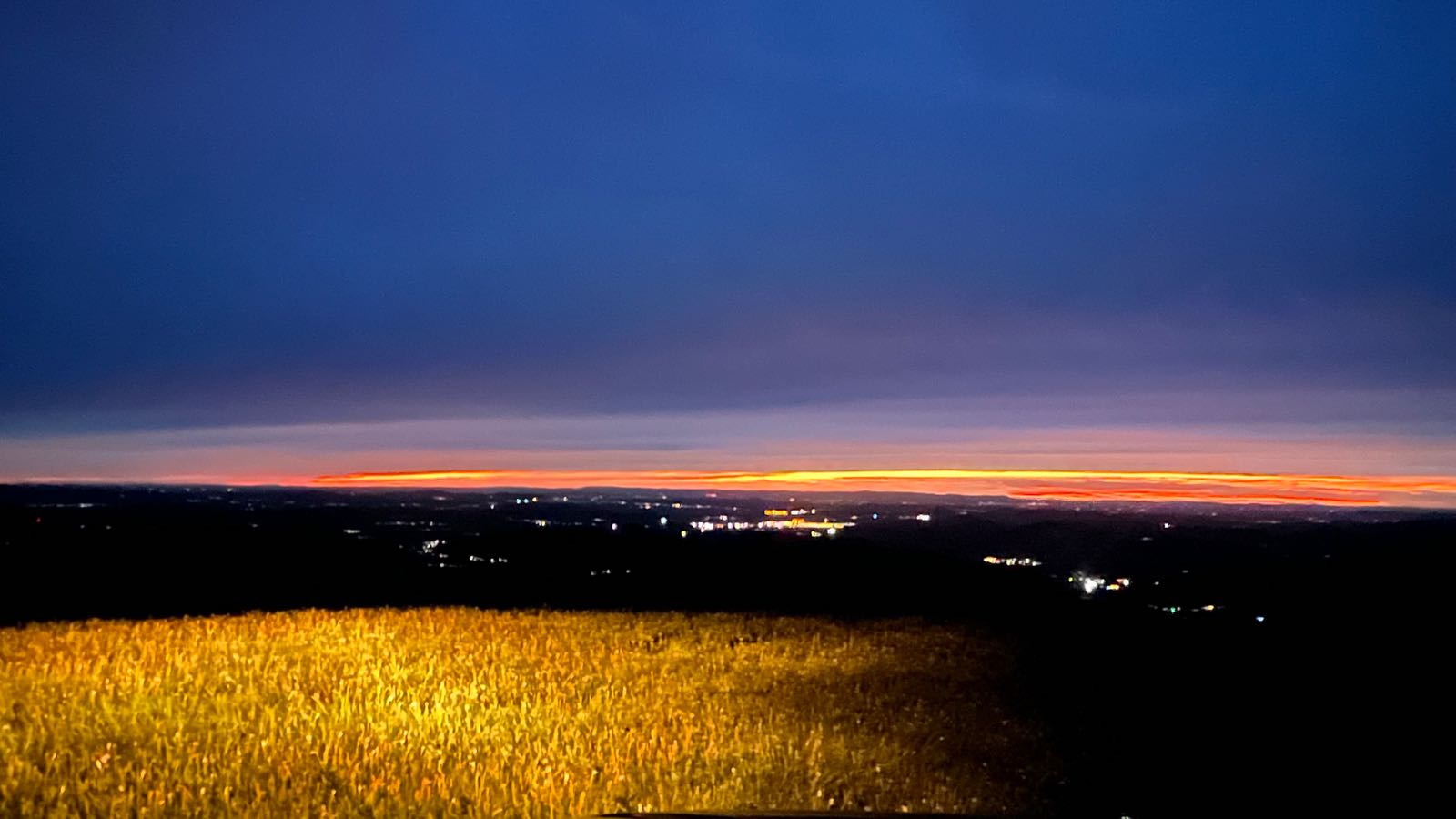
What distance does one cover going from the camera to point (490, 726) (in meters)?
9.76

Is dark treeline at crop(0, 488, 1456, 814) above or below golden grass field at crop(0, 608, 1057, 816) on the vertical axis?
below

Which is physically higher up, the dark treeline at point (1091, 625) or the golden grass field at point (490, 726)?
the golden grass field at point (490, 726)

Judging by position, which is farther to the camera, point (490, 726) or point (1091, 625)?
point (1091, 625)

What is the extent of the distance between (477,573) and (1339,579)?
65217 millimetres

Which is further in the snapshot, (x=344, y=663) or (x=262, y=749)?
(x=344, y=663)

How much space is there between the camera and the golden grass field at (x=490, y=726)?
759 cm

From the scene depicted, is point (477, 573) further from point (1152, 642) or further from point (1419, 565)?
point (1419, 565)

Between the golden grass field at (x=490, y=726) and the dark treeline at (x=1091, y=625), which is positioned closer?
the golden grass field at (x=490, y=726)

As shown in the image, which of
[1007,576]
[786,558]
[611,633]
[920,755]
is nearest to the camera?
[920,755]

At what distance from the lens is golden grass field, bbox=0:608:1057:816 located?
759cm

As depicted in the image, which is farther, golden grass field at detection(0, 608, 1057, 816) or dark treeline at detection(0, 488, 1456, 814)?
dark treeline at detection(0, 488, 1456, 814)

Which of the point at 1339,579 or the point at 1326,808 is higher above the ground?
the point at 1326,808

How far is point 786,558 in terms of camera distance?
6159 centimetres

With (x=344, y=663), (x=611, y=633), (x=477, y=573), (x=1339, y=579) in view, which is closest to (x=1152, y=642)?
(x=611, y=633)
